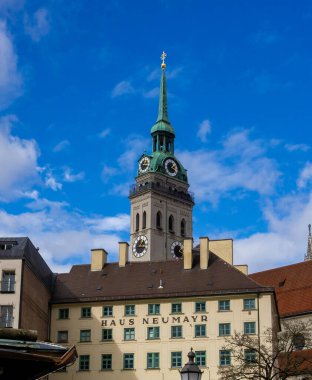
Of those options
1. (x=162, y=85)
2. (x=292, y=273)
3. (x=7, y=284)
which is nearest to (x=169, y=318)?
(x=7, y=284)

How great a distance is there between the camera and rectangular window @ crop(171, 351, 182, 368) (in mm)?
67312

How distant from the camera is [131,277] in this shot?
74.4 m

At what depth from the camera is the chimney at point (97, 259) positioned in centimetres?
7656

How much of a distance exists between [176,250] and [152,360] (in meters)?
62.3

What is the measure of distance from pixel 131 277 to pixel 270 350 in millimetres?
16448

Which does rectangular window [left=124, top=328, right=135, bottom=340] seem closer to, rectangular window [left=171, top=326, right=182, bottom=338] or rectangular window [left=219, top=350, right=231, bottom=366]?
rectangular window [left=171, top=326, right=182, bottom=338]

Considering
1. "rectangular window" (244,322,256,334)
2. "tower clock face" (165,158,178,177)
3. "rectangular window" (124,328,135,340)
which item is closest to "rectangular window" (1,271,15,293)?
"rectangular window" (124,328,135,340)

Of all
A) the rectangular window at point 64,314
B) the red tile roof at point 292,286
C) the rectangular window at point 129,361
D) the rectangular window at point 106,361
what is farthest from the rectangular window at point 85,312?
the red tile roof at point 292,286

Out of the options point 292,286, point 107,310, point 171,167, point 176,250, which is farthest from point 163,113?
point 107,310

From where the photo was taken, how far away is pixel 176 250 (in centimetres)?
13000

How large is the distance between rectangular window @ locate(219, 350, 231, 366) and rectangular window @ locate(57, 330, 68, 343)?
14016 mm

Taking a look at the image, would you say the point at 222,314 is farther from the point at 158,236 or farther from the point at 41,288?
the point at 158,236

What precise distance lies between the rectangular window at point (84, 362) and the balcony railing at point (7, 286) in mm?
10276

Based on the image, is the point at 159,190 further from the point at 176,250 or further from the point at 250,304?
the point at 250,304
